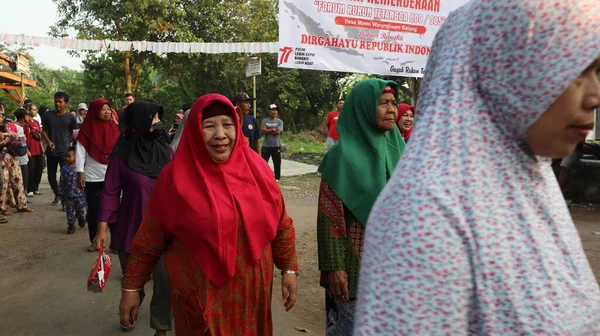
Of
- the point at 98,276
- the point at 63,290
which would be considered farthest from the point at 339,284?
the point at 63,290

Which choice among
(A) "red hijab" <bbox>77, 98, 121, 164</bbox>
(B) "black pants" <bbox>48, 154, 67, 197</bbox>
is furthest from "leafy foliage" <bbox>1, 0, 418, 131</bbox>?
(A) "red hijab" <bbox>77, 98, 121, 164</bbox>

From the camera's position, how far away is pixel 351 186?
2.84m

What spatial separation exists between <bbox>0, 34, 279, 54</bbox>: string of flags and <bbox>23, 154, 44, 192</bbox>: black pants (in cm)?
227

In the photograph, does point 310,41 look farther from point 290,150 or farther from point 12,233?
point 290,150

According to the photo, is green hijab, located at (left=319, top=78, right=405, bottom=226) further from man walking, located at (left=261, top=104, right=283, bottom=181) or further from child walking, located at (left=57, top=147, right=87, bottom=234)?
man walking, located at (left=261, top=104, right=283, bottom=181)

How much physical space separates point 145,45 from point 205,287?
966 cm

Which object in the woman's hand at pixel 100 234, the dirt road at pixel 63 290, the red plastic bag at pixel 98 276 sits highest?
the woman's hand at pixel 100 234

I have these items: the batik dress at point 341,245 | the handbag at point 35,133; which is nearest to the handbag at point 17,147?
the handbag at point 35,133

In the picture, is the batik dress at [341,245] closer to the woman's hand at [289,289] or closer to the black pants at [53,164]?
the woman's hand at [289,289]

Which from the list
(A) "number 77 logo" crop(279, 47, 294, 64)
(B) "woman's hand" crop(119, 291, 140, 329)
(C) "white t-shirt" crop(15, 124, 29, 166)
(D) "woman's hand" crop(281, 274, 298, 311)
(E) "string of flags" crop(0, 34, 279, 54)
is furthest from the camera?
(E) "string of flags" crop(0, 34, 279, 54)

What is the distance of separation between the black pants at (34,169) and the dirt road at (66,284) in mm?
1982

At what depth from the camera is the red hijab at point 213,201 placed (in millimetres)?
2400

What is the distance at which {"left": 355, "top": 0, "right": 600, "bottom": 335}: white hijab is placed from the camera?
0.94 metres

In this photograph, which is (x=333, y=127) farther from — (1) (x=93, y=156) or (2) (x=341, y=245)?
(2) (x=341, y=245)
